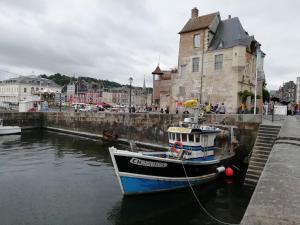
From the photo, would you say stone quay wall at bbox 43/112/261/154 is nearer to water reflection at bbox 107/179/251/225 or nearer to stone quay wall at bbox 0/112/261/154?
stone quay wall at bbox 0/112/261/154

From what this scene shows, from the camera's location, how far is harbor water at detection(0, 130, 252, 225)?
11.0 m

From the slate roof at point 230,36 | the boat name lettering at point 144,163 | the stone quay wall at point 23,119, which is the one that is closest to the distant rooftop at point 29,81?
the stone quay wall at point 23,119

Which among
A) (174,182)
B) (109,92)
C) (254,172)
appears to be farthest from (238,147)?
(109,92)

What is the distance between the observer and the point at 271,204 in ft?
16.3

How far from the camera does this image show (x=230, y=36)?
32.3m

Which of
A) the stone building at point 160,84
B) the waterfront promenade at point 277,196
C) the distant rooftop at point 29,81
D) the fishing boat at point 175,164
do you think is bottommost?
the fishing boat at point 175,164

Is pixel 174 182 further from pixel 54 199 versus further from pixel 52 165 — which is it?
pixel 52 165

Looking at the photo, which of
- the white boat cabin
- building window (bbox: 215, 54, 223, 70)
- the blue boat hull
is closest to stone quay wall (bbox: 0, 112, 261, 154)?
the white boat cabin

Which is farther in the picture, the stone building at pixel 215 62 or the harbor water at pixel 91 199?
the stone building at pixel 215 62

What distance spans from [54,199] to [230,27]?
28.4 metres

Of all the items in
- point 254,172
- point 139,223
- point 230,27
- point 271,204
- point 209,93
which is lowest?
point 139,223

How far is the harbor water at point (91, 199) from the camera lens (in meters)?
11.0

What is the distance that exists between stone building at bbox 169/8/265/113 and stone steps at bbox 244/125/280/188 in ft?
42.7

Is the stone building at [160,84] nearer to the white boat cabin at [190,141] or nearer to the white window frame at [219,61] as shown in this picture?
the white window frame at [219,61]
